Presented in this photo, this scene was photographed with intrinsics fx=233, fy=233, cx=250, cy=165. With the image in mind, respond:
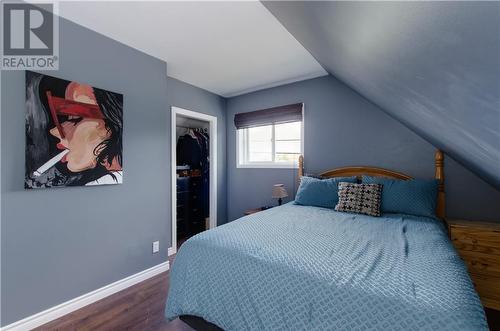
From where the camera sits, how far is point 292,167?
11.2ft

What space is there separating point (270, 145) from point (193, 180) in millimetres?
1520

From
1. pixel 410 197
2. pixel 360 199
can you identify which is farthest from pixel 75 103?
pixel 410 197

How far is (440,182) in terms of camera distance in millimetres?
2418

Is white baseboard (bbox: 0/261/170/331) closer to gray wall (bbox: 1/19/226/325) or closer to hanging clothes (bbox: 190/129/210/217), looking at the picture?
gray wall (bbox: 1/19/226/325)

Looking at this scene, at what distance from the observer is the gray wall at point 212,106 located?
127 inches

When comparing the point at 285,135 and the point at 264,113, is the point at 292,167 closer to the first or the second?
the point at 285,135

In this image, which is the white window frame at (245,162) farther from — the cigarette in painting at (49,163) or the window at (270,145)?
the cigarette in painting at (49,163)

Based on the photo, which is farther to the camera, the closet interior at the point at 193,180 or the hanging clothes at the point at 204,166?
the hanging clothes at the point at 204,166

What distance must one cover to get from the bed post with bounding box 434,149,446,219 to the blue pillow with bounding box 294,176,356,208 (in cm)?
81

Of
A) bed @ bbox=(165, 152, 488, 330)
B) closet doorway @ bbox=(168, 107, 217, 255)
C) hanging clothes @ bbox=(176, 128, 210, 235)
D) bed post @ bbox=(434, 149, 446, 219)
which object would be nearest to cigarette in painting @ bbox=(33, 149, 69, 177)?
bed @ bbox=(165, 152, 488, 330)

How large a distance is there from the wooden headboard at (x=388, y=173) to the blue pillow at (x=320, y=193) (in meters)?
0.25

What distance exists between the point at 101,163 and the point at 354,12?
2.23 metres

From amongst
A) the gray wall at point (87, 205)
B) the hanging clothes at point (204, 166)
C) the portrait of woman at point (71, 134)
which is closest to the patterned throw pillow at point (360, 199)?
the gray wall at point (87, 205)

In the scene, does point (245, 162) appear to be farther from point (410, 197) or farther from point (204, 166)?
point (410, 197)
